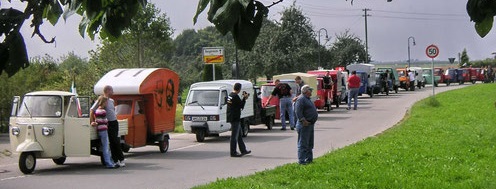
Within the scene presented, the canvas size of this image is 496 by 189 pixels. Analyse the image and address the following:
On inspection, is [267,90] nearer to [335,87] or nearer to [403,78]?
[335,87]

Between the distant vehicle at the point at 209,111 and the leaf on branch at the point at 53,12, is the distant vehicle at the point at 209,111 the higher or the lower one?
the lower one

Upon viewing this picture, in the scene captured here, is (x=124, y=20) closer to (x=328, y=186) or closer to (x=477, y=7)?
(x=477, y=7)

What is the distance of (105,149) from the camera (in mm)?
15047

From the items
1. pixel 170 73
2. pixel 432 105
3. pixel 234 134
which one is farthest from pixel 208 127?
pixel 432 105

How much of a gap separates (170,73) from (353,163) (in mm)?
8004

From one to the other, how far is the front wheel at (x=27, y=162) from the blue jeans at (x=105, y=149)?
1489mm

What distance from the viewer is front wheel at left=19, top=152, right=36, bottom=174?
45.8 ft

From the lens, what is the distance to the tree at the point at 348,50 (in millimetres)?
65438

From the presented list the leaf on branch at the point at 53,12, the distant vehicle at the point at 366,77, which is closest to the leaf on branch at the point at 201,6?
the leaf on branch at the point at 53,12

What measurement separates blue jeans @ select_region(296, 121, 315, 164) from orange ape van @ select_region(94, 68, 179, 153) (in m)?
5.13

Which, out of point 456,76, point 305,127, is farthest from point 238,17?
point 456,76

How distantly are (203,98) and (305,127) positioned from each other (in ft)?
27.9

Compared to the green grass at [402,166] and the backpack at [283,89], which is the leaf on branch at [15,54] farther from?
the backpack at [283,89]

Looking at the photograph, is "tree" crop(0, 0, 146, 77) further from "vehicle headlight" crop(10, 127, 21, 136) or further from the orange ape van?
the orange ape van
